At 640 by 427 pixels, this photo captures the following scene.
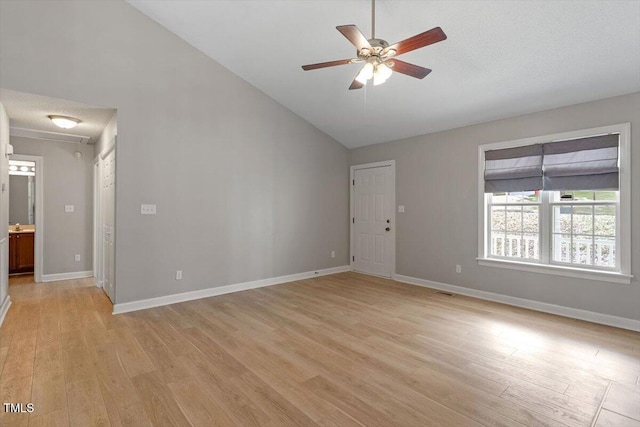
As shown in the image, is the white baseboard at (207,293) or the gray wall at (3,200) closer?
the gray wall at (3,200)

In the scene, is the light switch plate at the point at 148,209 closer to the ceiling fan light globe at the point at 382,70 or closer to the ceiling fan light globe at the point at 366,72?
the ceiling fan light globe at the point at 366,72

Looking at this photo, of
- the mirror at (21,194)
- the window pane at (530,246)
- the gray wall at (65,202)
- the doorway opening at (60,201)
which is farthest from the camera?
the mirror at (21,194)

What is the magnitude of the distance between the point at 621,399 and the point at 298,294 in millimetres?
3545

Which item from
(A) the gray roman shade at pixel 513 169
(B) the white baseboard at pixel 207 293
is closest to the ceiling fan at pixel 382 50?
(A) the gray roman shade at pixel 513 169

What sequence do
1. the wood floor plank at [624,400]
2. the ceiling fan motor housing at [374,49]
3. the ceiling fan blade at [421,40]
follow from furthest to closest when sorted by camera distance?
the ceiling fan motor housing at [374,49] < the ceiling fan blade at [421,40] < the wood floor plank at [624,400]

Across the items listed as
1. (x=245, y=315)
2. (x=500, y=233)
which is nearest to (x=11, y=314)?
(x=245, y=315)

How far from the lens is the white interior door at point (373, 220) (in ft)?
19.3

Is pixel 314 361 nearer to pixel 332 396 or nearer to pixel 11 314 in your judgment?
pixel 332 396

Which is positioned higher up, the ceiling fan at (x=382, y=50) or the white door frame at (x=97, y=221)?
the ceiling fan at (x=382, y=50)

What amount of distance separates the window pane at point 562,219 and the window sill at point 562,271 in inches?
19.3

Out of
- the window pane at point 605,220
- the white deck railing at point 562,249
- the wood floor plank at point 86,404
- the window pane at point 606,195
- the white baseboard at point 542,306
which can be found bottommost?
the wood floor plank at point 86,404

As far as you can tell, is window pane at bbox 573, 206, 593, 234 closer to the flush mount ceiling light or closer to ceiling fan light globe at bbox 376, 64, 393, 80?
ceiling fan light globe at bbox 376, 64, 393, 80

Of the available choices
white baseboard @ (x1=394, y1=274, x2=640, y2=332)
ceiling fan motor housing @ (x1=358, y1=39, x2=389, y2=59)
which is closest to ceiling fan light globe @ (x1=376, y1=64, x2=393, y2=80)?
ceiling fan motor housing @ (x1=358, y1=39, x2=389, y2=59)

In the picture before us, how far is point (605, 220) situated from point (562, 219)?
1.37 ft
